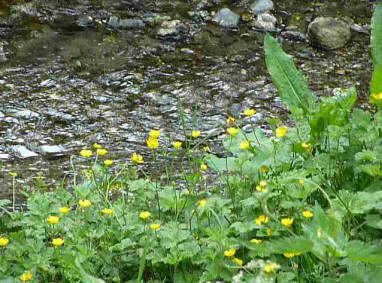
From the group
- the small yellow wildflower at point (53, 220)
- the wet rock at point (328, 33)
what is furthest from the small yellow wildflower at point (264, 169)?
the wet rock at point (328, 33)

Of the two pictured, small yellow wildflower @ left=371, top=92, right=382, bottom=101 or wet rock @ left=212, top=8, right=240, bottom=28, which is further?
wet rock @ left=212, top=8, right=240, bottom=28

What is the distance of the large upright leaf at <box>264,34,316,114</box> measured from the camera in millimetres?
3301

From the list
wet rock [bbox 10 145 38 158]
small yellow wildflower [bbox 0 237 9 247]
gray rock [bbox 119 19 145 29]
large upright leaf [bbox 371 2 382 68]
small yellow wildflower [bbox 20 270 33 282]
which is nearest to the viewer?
small yellow wildflower [bbox 20 270 33 282]

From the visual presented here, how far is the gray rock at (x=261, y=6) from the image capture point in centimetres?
543

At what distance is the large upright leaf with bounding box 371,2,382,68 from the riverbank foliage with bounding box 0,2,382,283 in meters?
0.28

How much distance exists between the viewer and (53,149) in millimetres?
3938

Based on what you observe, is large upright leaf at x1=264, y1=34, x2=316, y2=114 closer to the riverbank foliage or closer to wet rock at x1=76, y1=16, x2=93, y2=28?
the riverbank foliage

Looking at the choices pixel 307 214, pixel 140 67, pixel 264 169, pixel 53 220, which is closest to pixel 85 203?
pixel 53 220

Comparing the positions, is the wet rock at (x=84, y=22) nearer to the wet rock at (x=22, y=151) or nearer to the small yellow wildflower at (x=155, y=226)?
the wet rock at (x=22, y=151)

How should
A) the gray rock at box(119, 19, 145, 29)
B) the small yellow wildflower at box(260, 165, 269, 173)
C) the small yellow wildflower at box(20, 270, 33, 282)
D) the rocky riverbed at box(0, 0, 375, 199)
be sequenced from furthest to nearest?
the gray rock at box(119, 19, 145, 29) → the rocky riverbed at box(0, 0, 375, 199) → the small yellow wildflower at box(260, 165, 269, 173) → the small yellow wildflower at box(20, 270, 33, 282)

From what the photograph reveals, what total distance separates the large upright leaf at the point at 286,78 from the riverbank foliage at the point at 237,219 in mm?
357

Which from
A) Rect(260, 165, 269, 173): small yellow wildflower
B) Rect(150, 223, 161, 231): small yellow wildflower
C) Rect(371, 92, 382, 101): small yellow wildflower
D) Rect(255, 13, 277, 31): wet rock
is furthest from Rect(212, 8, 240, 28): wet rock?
Rect(150, 223, 161, 231): small yellow wildflower

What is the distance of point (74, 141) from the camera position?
4.00 metres

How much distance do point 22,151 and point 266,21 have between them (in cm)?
213
